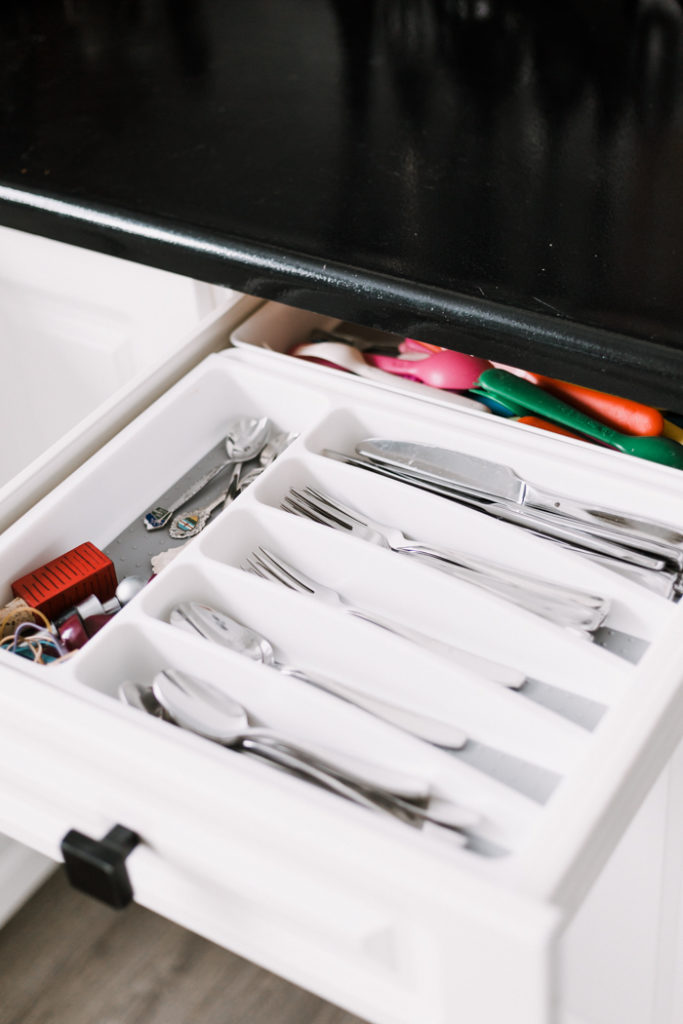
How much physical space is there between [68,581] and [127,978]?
727mm

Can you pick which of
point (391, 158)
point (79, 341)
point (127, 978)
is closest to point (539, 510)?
point (391, 158)

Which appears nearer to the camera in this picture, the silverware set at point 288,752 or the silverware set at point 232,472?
the silverware set at point 288,752

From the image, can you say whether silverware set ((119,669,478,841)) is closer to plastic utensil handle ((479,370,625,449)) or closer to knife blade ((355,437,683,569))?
knife blade ((355,437,683,569))

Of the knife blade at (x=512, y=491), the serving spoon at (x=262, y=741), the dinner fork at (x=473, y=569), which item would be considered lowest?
the serving spoon at (x=262, y=741)

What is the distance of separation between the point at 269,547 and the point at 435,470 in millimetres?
133

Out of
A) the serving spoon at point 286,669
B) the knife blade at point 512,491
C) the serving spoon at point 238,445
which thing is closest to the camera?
the serving spoon at point 286,669

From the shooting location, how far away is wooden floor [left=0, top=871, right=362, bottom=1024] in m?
1.16

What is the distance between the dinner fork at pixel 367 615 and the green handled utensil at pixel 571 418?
0.22 metres

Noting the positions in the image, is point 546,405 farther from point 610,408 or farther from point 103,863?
point 103,863

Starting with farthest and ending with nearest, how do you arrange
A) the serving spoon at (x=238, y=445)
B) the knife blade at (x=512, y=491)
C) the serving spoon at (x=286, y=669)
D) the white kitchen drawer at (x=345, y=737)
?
the serving spoon at (x=238, y=445) < the knife blade at (x=512, y=491) < the serving spoon at (x=286, y=669) < the white kitchen drawer at (x=345, y=737)

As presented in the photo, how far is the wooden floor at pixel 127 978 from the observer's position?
1.16 m

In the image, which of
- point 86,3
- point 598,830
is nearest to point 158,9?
point 86,3

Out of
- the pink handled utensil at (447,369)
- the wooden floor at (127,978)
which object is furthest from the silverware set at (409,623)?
A: the wooden floor at (127,978)

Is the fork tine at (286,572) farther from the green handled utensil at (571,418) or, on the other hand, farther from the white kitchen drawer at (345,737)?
the green handled utensil at (571,418)
